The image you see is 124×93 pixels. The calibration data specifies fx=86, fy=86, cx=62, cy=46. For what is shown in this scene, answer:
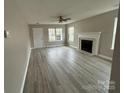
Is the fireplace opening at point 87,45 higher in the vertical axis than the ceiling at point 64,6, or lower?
lower

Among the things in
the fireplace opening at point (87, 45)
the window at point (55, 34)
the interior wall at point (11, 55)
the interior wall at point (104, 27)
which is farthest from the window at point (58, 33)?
the interior wall at point (11, 55)

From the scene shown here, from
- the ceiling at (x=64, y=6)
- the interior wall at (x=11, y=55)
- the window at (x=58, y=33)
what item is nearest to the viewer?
the interior wall at (x=11, y=55)

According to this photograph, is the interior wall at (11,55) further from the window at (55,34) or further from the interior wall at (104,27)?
the window at (55,34)

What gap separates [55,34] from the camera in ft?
31.5

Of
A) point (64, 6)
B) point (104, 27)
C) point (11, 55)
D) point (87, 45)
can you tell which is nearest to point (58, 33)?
point (87, 45)

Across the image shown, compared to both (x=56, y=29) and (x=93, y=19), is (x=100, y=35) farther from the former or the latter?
(x=56, y=29)

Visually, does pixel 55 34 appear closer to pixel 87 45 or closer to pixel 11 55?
pixel 87 45

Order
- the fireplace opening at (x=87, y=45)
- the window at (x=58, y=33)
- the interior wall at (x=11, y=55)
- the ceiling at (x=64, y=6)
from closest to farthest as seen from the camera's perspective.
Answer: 1. the interior wall at (x=11, y=55)
2. the ceiling at (x=64, y=6)
3. the fireplace opening at (x=87, y=45)
4. the window at (x=58, y=33)

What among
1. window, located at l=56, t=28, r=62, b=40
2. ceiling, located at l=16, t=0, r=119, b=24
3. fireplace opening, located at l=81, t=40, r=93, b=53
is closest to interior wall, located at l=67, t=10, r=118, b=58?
ceiling, located at l=16, t=0, r=119, b=24

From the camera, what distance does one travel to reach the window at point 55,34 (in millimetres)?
9409

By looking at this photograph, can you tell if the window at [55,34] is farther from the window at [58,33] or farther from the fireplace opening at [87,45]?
the fireplace opening at [87,45]

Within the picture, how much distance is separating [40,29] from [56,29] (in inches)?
68.3

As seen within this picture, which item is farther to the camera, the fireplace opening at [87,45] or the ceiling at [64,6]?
the fireplace opening at [87,45]
